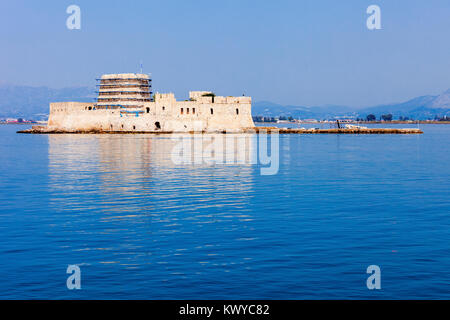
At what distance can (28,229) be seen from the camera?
15102 millimetres

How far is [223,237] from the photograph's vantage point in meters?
14.0

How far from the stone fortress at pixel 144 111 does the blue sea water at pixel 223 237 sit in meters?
59.0

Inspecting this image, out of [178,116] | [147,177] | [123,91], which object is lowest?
[147,177]

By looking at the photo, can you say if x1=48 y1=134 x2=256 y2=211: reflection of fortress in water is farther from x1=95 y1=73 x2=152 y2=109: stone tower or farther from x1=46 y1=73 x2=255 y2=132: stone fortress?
x1=95 y1=73 x2=152 y2=109: stone tower

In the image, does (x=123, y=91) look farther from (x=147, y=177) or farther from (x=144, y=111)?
(x=147, y=177)

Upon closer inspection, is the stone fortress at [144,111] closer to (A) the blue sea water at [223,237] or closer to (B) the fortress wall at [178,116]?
(B) the fortress wall at [178,116]

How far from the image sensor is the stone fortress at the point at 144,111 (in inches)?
3393

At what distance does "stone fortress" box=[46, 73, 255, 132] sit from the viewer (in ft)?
283

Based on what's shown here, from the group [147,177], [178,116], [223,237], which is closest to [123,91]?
[178,116]

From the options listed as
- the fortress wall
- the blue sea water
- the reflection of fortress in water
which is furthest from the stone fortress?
the blue sea water

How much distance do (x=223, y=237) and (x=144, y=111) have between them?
75.9 meters

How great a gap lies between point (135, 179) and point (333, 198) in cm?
1035

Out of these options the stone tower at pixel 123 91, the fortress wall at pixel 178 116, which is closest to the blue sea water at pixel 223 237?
the fortress wall at pixel 178 116

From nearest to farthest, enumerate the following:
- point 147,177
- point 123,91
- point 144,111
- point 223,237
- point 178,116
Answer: point 223,237 < point 147,177 < point 178,116 < point 144,111 < point 123,91
